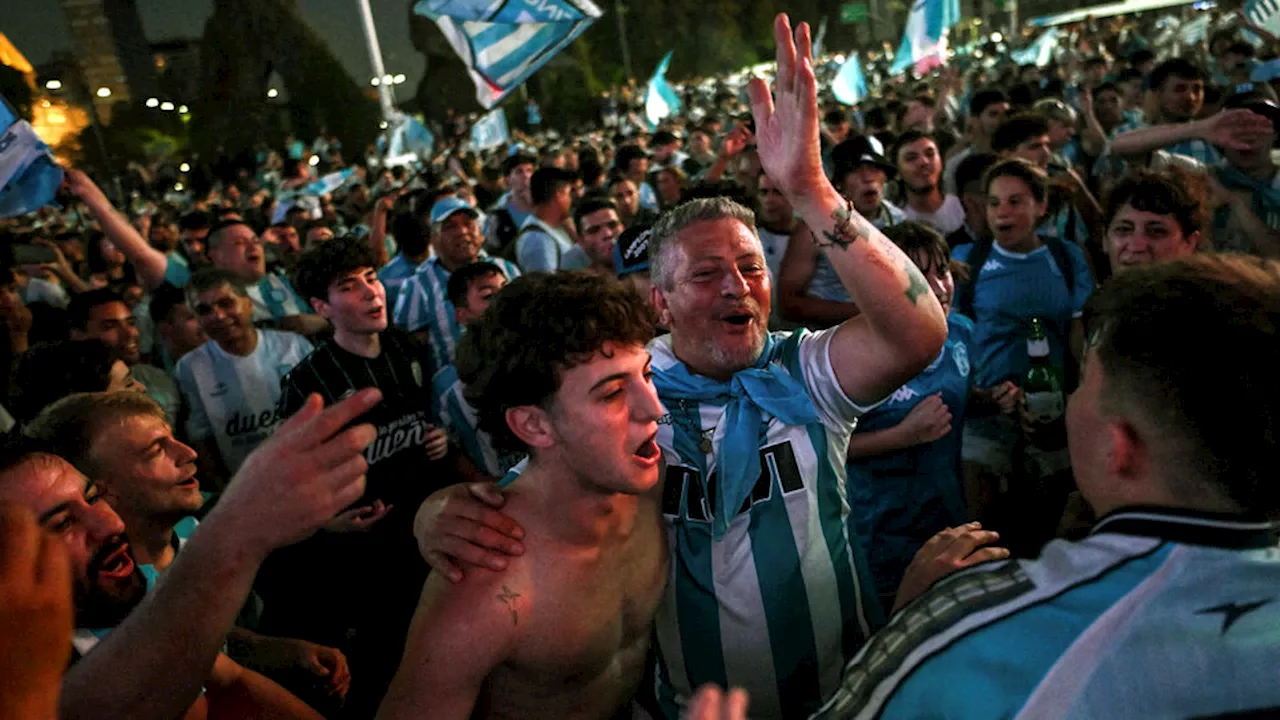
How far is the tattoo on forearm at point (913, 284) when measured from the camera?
2080 mm

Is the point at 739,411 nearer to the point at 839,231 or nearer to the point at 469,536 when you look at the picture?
the point at 839,231

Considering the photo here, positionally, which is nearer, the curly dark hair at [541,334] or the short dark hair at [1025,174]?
the curly dark hair at [541,334]

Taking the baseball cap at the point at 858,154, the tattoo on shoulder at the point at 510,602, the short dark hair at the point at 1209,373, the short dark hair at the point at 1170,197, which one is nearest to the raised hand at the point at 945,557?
the short dark hair at the point at 1209,373

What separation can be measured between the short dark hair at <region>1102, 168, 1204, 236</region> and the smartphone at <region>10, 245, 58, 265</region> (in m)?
9.80

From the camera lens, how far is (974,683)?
1.31 m

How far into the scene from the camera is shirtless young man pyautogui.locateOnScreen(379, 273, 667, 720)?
6.80 ft

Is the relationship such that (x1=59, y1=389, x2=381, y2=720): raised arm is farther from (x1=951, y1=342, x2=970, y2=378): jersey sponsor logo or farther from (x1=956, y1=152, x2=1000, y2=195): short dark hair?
(x1=956, y1=152, x2=1000, y2=195): short dark hair

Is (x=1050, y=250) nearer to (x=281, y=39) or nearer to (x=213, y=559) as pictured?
(x=213, y=559)

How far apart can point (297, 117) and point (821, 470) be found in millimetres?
48996

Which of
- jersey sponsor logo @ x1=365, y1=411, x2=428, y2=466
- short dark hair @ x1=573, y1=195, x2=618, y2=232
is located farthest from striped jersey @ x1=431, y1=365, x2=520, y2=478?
short dark hair @ x1=573, y1=195, x2=618, y2=232

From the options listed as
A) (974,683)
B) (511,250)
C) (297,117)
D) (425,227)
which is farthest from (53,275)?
(297,117)

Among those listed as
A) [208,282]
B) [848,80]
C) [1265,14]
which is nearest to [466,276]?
[208,282]

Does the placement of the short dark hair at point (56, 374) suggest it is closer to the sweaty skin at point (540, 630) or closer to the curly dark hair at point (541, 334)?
the curly dark hair at point (541, 334)

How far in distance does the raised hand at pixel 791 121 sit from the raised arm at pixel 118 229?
16.0 ft
